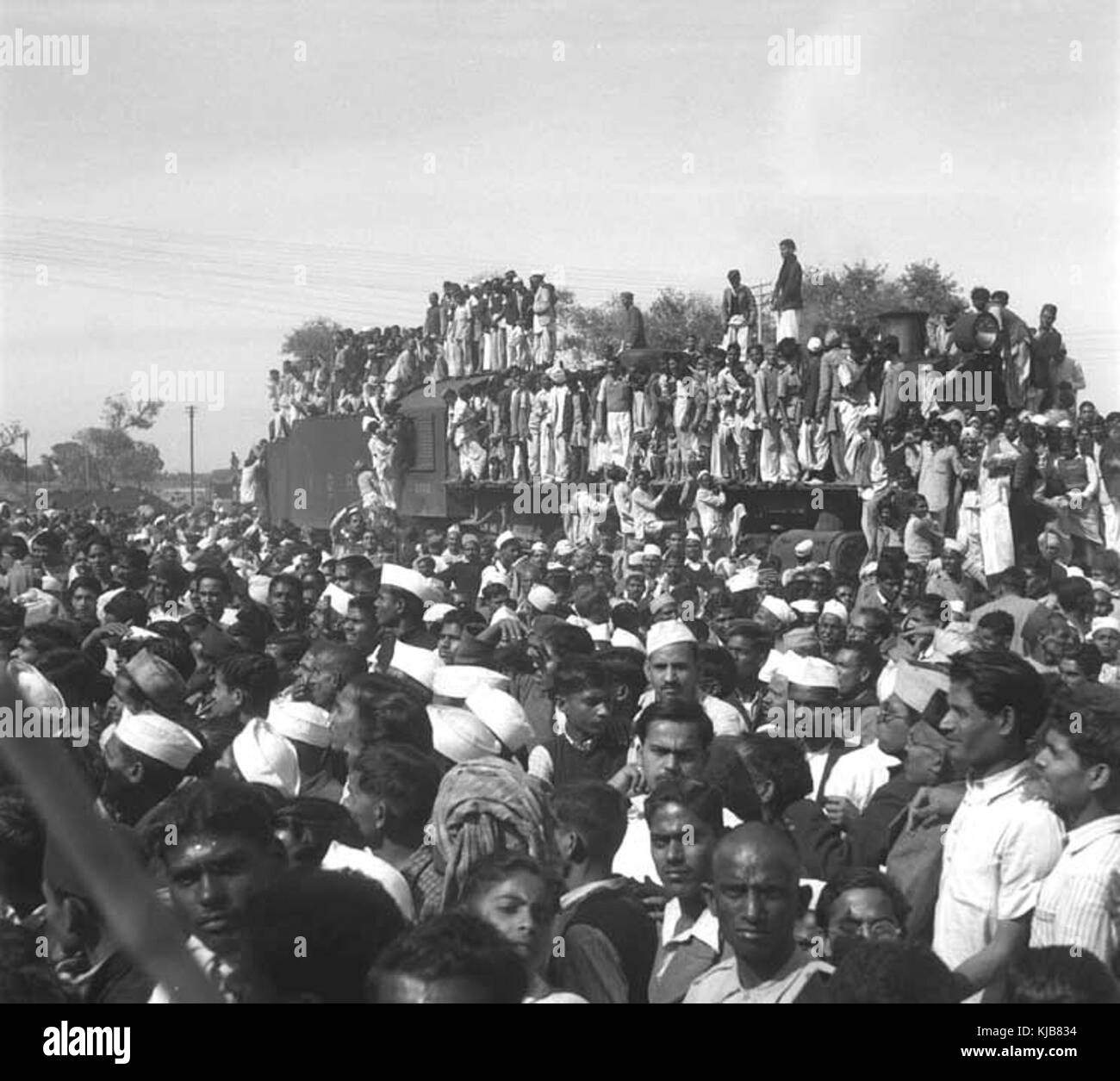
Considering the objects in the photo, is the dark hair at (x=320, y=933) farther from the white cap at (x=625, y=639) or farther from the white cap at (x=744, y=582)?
the white cap at (x=744, y=582)

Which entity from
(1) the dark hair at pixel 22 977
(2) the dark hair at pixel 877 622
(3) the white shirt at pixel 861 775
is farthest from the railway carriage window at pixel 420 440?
(1) the dark hair at pixel 22 977

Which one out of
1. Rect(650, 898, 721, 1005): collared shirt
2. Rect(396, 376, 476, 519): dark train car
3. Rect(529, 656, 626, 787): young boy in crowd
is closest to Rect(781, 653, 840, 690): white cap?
Rect(529, 656, 626, 787): young boy in crowd

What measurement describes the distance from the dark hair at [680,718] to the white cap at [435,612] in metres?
4.14

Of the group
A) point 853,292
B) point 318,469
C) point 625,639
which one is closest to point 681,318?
point 853,292

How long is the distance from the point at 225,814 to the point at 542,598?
8720 millimetres

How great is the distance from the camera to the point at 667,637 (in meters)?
8.13

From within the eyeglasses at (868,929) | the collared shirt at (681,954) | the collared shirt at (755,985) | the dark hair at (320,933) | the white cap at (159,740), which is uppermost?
the white cap at (159,740)

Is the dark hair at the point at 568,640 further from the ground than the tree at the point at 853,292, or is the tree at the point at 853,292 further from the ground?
the tree at the point at 853,292

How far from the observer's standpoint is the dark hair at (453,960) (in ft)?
10.9

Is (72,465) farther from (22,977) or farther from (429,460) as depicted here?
(22,977)

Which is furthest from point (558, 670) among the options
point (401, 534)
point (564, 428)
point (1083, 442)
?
point (401, 534)

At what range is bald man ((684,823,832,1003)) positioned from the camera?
4180mm

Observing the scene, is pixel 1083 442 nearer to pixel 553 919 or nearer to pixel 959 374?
pixel 959 374

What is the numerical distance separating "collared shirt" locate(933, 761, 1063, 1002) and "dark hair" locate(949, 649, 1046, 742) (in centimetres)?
27
